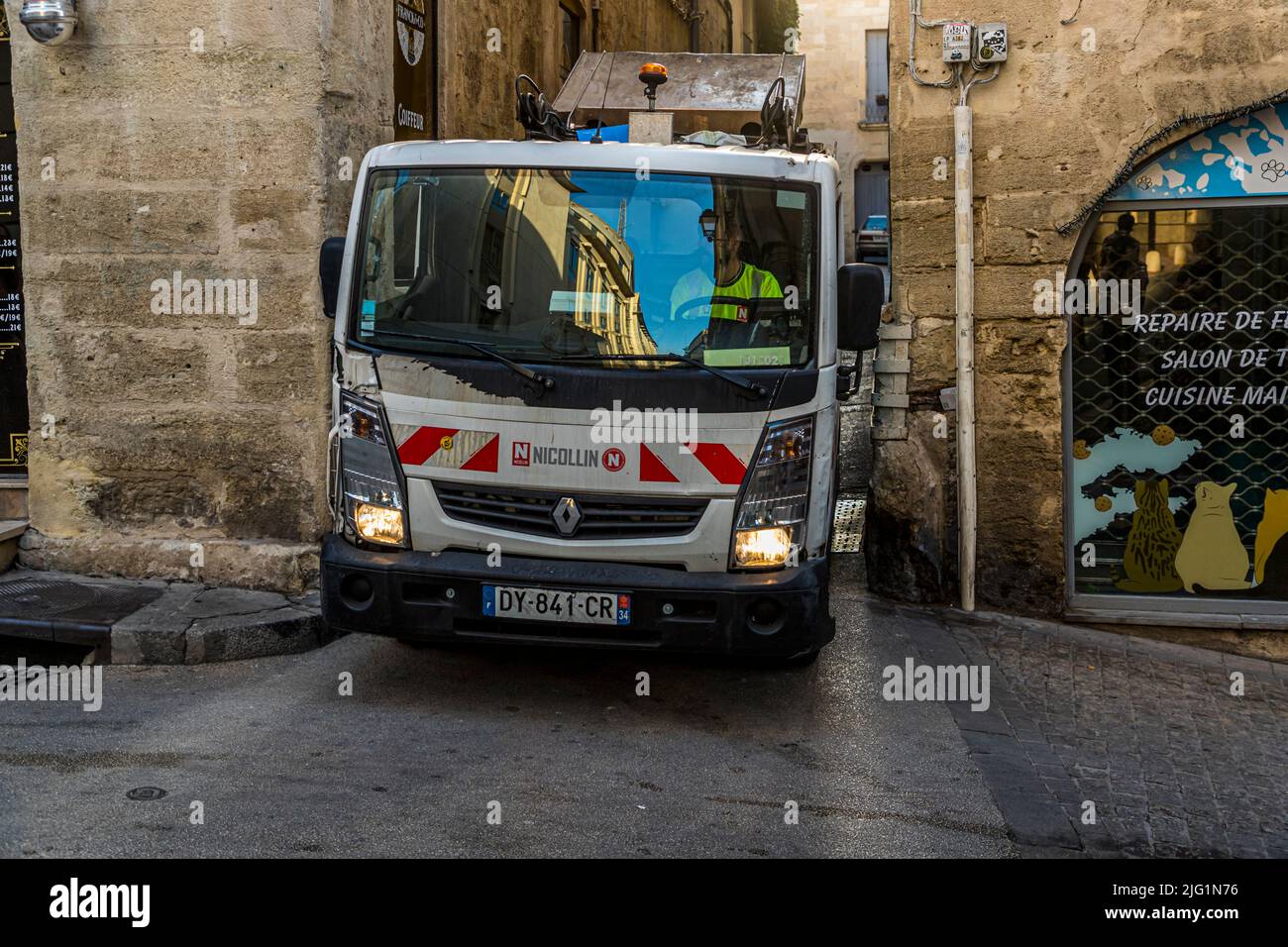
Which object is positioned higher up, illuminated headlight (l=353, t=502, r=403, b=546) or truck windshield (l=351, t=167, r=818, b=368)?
truck windshield (l=351, t=167, r=818, b=368)

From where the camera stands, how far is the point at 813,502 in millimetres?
5398

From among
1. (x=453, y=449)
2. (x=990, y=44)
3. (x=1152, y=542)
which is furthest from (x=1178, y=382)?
(x=453, y=449)

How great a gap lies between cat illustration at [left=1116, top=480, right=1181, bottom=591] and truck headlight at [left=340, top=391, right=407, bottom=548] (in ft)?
14.4

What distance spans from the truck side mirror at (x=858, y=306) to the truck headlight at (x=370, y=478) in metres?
1.86

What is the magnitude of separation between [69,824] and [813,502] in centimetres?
284

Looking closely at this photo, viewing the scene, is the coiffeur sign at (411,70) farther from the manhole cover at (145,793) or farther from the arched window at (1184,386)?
the manhole cover at (145,793)

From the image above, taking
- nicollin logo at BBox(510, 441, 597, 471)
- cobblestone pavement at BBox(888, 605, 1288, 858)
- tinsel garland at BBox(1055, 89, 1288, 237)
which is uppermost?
tinsel garland at BBox(1055, 89, 1288, 237)

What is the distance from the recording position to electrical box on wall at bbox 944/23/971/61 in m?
7.53

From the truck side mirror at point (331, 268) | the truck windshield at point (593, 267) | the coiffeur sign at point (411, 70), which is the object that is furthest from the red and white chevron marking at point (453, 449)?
the coiffeur sign at point (411, 70)

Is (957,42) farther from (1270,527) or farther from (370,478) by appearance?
(370,478)

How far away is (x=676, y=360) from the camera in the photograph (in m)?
5.25

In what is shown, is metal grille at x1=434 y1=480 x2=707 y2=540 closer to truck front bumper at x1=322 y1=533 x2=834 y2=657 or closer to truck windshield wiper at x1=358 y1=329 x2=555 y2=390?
truck front bumper at x1=322 y1=533 x2=834 y2=657

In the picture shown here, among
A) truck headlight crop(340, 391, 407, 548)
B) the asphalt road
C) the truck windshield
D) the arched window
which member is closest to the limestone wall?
the arched window
